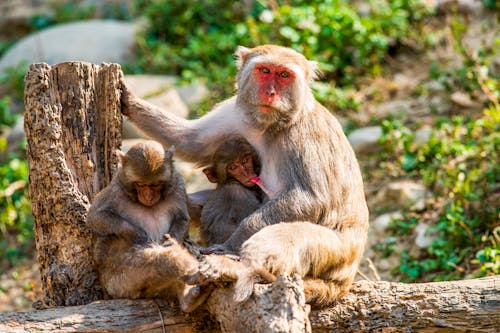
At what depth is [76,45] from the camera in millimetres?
16422

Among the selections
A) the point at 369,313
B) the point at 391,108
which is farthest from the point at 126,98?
the point at 391,108

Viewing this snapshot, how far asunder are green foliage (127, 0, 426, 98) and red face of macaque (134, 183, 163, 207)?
25.0 ft

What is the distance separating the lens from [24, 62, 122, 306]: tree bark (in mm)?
6766

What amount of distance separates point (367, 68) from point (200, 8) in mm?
4343

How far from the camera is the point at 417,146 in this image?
1200cm

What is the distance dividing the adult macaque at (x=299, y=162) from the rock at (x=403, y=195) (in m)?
3.85

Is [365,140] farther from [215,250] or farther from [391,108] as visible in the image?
[215,250]

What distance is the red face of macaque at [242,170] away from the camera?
7348mm

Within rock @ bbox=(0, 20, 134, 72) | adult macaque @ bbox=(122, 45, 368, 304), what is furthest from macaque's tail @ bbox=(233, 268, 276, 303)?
rock @ bbox=(0, 20, 134, 72)

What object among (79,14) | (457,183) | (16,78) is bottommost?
(457,183)

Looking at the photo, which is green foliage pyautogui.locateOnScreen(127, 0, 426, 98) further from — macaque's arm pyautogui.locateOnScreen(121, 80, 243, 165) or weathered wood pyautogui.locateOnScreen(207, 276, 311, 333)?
weathered wood pyautogui.locateOnScreen(207, 276, 311, 333)

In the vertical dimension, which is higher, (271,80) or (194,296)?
(271,80)

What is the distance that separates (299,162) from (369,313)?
5.08 ft

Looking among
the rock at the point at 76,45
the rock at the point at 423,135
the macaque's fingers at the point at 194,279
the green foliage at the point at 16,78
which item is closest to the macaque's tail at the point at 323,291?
the macaque's fingers at the point at 194,279
